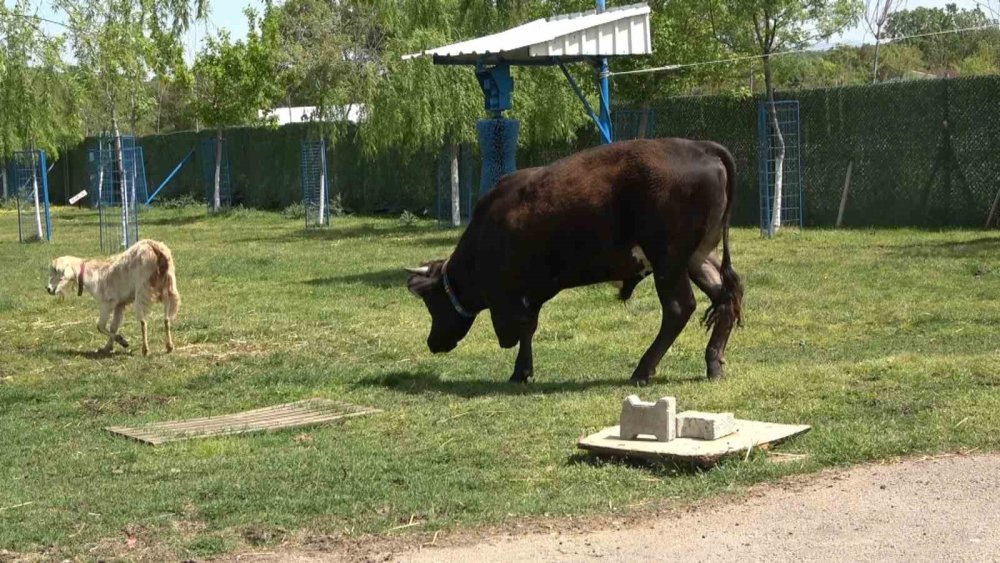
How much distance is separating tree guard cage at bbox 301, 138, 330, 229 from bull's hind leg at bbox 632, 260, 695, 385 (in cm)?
2223

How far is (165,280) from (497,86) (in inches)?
200

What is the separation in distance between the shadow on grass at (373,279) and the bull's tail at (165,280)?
4341mm

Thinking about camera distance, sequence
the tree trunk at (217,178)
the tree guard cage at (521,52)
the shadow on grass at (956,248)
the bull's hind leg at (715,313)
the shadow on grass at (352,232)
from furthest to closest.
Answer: the tree trunk at (217,178), the shadow on grass at (352,232), the shadow on grass at (956,248), the tree guard cage at (521,52), the bull's hind leg at (715,313)

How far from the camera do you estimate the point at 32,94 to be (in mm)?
26922

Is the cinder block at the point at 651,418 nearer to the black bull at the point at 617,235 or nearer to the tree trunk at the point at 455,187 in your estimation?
the black bull at the point at 617,235

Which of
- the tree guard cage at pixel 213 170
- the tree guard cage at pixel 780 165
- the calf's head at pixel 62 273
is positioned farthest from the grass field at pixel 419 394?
the tree guard cage at pixel 213 170

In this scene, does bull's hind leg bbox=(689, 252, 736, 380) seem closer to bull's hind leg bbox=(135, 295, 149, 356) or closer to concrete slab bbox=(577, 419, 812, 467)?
concrete slab bbox=(577, 419, 812, 467)

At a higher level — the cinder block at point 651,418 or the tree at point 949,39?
the tree at point 949,39

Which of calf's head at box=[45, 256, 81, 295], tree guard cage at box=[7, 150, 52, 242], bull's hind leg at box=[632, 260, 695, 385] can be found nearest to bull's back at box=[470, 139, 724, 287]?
bull's hind leg at box=[632, 260, 695, 385]

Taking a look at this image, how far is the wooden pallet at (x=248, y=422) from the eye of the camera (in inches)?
371

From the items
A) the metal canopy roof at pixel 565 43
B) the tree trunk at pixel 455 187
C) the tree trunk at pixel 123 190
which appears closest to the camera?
the metal canopy roof at pixel 565 43

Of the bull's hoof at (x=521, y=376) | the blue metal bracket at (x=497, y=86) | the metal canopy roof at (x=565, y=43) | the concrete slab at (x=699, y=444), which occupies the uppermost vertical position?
the metal canopy roof at (x=565, y=43)

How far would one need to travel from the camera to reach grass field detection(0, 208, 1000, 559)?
7.00 m

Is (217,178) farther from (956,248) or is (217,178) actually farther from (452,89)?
(956,248)
